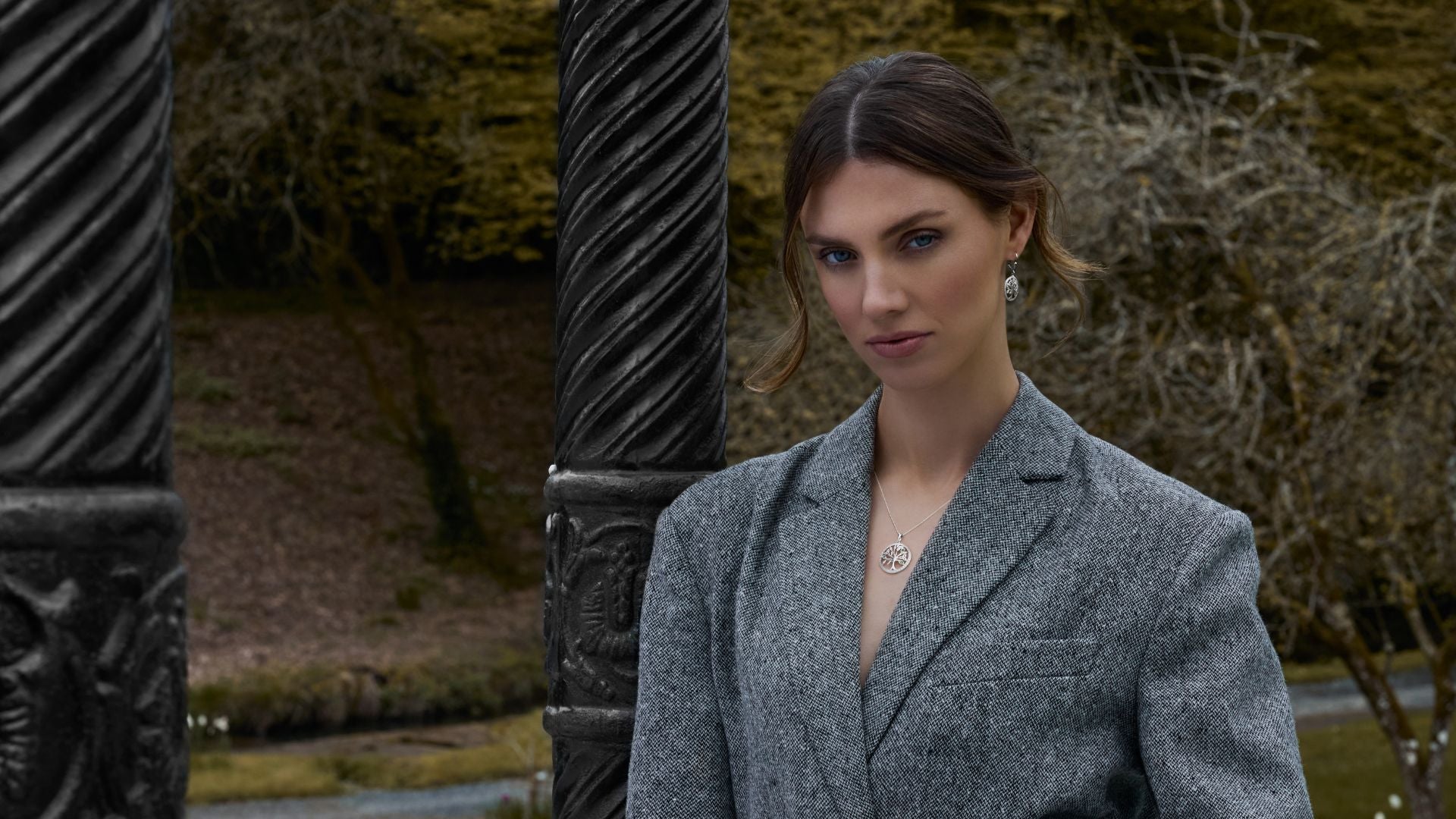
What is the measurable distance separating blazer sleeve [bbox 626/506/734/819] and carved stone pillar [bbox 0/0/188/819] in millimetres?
474

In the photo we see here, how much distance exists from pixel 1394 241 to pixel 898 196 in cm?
637

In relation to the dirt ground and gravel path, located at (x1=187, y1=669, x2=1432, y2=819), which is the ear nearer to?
gravel path, located at (x1=187, y1=669, x2=1432, y2=819)

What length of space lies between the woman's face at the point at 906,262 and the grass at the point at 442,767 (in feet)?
26.4

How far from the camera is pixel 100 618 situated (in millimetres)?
1570

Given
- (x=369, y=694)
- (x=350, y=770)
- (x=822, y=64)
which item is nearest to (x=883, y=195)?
(x=350, y=770)

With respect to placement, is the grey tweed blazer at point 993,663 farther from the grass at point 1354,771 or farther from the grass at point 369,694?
the grass at point 369,694

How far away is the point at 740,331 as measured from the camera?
972 centimetres

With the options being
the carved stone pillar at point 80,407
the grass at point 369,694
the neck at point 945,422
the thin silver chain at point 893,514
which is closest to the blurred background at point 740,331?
the grass at point 369,694

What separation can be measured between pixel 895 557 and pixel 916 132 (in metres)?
0.43

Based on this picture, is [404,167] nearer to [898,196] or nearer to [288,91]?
[288,91]

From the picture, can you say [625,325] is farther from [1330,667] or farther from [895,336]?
[1330,667]

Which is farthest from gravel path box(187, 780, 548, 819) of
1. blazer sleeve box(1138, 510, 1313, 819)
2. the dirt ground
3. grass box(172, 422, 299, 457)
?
blazer sleeve box(1138, 510, 1313, 819)

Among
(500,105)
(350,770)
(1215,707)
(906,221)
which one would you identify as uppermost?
(906,221)

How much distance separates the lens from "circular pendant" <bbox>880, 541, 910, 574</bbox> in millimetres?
1683
